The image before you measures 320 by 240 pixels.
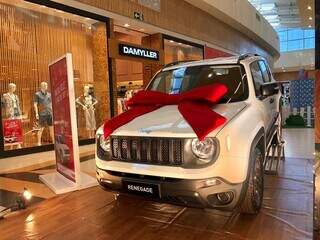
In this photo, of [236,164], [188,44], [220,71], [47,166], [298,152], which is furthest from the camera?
[188,44]

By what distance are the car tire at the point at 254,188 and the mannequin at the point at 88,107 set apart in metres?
5.66

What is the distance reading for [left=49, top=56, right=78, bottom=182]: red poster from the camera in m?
4.09

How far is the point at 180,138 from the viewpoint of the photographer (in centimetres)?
254

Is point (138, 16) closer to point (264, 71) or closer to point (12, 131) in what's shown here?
point (12, 131)

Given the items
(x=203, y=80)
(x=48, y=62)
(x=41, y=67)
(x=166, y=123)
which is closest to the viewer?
(x=166, y=123)

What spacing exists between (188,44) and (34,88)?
21.4ft

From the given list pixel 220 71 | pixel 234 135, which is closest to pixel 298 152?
pixel 220 71

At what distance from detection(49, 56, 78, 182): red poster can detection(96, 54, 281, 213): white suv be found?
1.18 m

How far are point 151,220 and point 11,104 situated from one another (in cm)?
446

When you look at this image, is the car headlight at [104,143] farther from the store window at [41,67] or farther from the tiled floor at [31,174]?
the store window at [41,67]

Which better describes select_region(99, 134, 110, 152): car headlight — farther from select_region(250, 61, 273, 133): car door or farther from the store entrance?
the store entrance

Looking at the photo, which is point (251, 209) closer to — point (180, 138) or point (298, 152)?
point (180, 138)

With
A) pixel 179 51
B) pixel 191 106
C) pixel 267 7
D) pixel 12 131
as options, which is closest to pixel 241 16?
pixel 179 51

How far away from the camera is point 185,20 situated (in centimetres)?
1132
